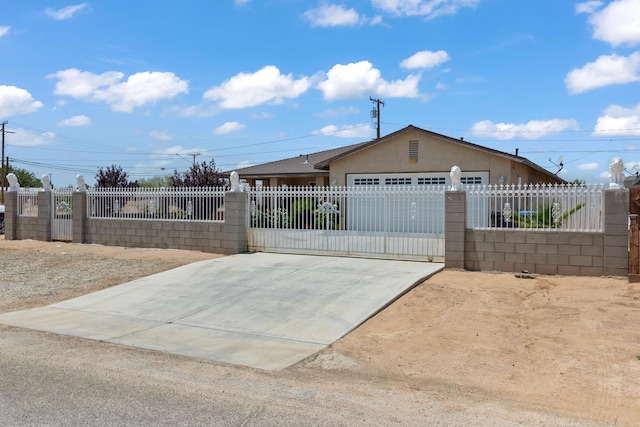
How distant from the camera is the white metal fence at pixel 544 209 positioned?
34.2 feet

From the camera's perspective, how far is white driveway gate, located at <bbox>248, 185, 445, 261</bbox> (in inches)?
489

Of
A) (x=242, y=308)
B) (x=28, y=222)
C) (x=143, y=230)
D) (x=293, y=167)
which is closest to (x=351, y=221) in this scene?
(x=242, y=308)

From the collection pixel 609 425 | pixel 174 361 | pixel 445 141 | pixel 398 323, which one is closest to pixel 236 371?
pixel 174 361

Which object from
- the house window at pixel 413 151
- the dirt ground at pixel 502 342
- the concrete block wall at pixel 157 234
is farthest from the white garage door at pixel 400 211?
the house window at pixel 413 151

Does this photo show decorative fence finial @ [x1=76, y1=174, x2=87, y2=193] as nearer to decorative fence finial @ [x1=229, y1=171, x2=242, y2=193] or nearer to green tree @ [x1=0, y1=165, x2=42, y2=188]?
decorative fence finial @ [x1=229, y1=171, x2=242, y2=193]

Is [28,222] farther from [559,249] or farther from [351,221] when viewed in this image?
[559,249]

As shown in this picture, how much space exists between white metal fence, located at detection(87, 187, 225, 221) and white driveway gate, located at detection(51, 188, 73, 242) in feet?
4.33

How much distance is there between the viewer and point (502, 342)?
7.09m

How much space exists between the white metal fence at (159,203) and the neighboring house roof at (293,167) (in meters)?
10.4

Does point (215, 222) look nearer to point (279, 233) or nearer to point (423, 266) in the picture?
point (279, 233)

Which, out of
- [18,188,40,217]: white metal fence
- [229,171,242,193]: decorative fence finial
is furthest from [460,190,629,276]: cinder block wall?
[18,188,40,217]: white metal fence

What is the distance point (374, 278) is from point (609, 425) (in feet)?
20.9

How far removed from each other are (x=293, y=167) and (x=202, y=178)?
490 cm

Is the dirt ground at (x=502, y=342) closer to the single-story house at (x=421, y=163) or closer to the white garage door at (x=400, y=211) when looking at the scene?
the white garage door at (x=400, y=211)
